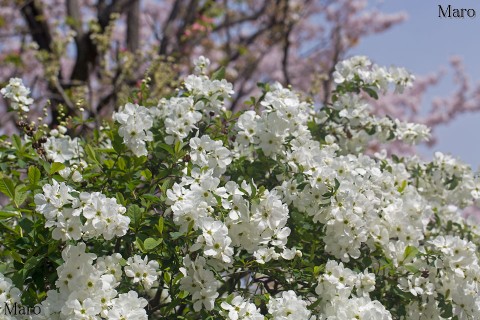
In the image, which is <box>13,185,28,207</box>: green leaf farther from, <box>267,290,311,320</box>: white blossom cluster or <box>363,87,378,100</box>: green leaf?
<box>363,87,378,100</box>: green leaf

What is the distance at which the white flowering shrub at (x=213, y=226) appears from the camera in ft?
7.29

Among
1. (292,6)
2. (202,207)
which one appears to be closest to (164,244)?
(202,207)

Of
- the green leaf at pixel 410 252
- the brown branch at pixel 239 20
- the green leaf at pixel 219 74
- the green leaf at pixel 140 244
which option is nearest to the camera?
the green leaf at pixel 140 244

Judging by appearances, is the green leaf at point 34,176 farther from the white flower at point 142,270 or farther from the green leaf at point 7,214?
the white flower at point 142,270

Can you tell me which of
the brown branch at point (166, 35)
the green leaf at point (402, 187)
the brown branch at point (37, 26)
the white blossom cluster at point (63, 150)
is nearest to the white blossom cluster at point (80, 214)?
the white blossom cluster at point (63, 150)

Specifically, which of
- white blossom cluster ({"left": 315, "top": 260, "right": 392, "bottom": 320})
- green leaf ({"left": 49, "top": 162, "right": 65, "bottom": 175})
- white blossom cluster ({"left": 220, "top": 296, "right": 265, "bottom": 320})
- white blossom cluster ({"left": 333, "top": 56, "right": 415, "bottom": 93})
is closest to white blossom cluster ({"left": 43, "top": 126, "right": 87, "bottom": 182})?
green leaf ({"left": 49, "top": 162, "right": 65, "bottom": 175})

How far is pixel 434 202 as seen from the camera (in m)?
3.49

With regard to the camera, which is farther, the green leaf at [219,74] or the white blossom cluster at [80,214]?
the green leaf at [219,74]

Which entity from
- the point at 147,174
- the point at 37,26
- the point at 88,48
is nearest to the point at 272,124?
the point at 147,174

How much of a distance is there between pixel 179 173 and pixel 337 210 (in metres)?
0.61

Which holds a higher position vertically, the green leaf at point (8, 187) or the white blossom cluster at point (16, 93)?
the white blossom cluster at point (16, 93)

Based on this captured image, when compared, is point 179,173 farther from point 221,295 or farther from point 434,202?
point 434,202

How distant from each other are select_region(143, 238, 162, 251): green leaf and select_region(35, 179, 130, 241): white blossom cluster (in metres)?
0.09

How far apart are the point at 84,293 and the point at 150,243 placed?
27 centimetres
